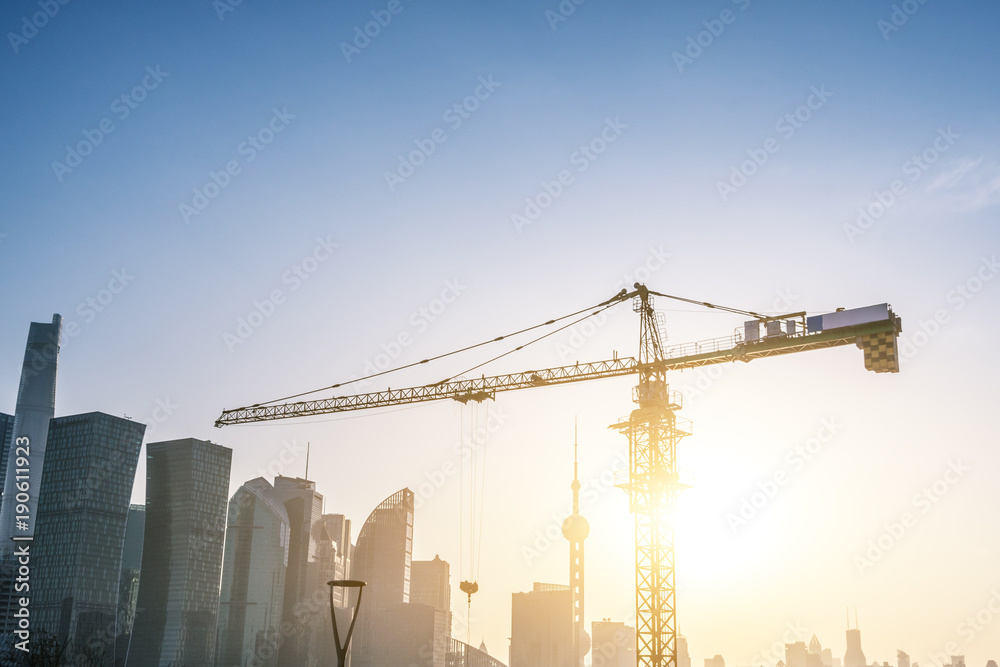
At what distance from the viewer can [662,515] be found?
8006cm

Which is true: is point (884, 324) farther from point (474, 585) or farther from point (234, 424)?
point (234, 424)

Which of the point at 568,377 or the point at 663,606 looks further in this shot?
the point at 568,377

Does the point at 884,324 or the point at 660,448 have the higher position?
the point at 884,324

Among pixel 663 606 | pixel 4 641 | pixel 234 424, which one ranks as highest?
pixel 234 424

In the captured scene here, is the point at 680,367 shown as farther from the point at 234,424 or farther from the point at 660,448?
the point at 234,424

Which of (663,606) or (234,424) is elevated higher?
(234,424)

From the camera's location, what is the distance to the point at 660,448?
81938mm

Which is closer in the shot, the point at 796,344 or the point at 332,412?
the point at 796,344

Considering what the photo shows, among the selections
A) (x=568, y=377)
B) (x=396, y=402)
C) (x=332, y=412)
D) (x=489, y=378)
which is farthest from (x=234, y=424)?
(x=568, y=377)

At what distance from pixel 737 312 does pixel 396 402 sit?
41934 millimetres

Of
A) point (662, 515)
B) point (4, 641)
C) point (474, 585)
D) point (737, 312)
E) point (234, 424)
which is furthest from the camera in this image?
point (4, 641)

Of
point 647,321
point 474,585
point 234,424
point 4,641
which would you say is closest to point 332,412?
point 234,424

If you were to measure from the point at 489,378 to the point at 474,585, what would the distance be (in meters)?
22.7

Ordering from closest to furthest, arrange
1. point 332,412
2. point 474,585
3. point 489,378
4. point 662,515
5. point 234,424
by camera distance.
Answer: point 662,515 → point 474,585 → point 489,378 → point 332,412 → point 234,424
